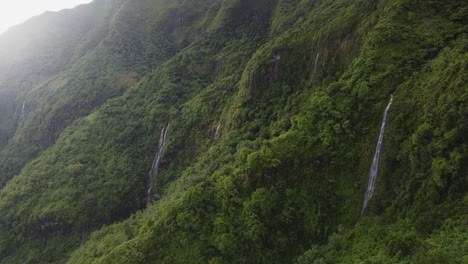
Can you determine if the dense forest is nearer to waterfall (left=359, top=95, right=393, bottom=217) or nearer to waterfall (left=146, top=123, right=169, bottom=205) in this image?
waterfall (left=146, top=123, right=169, bottom=205)

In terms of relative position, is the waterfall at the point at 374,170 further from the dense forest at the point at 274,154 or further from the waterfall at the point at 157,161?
the waterfall at the point at 157,161

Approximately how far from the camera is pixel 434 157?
2255 cm

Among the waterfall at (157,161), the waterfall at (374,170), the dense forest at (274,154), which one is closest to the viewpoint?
the dense forest at (274,154)

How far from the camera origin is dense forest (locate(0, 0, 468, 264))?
2330 centimetres

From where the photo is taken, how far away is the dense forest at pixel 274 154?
2330 centimetres

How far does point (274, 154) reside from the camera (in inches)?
1243

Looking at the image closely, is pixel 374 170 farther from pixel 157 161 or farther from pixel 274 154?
pixel 157 161

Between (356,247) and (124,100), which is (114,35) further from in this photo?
(356,247)

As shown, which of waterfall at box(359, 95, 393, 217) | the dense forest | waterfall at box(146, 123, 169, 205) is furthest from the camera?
waterfall at box(146, 123, 169, 205)

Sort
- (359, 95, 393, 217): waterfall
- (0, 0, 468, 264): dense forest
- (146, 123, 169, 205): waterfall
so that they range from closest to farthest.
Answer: (0, 0, 468, 264): dense forest → (359, 95, 393, 217): waterfall → (146, 123, 169, 205): waterfall

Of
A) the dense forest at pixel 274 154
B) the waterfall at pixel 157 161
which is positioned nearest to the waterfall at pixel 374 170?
the dense forest at pixel 274 154

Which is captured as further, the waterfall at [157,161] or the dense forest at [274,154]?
the waterfall at [157,161]

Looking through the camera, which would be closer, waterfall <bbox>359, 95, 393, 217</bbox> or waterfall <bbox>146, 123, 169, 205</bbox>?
waterfall <bbox>359, 95, 393, 217</bbox>

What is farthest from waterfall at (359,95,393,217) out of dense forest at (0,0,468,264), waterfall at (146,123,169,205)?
waterfall at (146,123,169,205)
